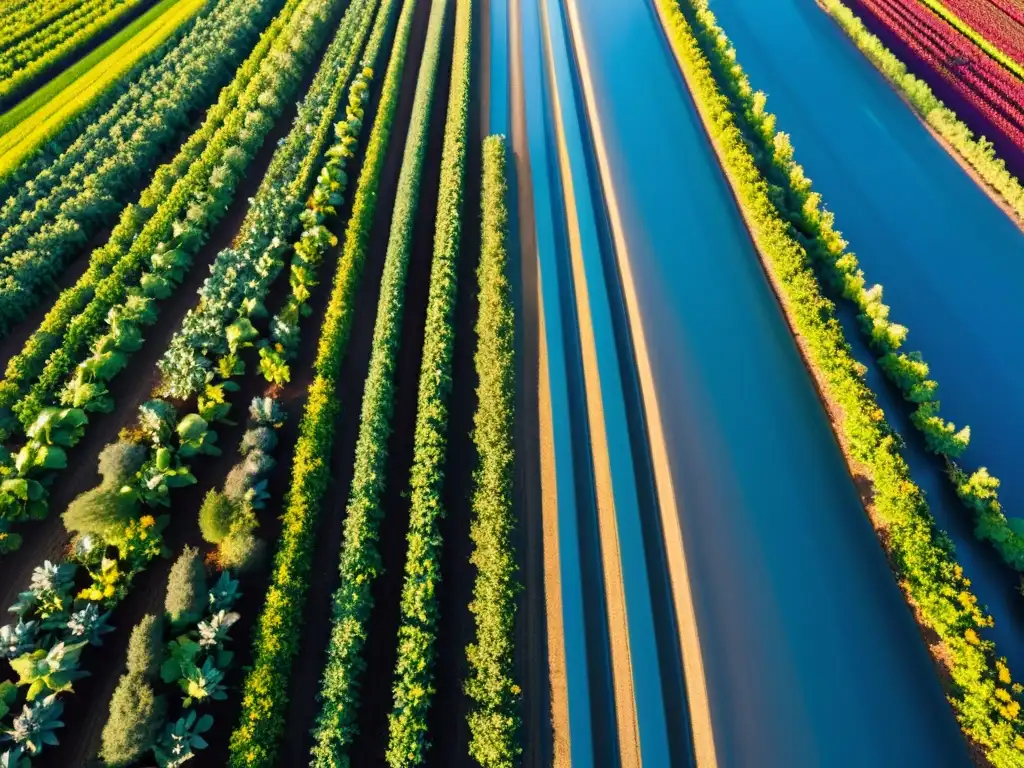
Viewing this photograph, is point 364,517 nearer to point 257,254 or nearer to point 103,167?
point 257,254

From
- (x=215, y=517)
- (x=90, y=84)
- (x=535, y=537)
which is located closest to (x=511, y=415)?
(x=535, y=537)

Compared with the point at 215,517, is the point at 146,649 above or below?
below

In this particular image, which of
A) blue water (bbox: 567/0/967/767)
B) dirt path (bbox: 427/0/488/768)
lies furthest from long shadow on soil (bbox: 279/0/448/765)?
blue water (bbox: 567/0/967/767)

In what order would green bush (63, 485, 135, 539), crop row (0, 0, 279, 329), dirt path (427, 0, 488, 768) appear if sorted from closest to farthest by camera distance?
dirt path (427, 0, 488, 768) → green bush (63, 485, 135, 539) → crop row (0, 0, 279, 329)

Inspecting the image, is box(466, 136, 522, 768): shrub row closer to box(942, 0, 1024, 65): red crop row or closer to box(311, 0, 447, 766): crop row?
box(311, 0, 447, 766): crop row

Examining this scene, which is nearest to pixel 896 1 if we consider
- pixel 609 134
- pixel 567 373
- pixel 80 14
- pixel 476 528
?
pixel 609 134

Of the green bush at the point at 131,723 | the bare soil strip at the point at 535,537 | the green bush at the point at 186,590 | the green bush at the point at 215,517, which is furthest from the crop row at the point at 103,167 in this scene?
the bare soil strip at the point at 535,537
